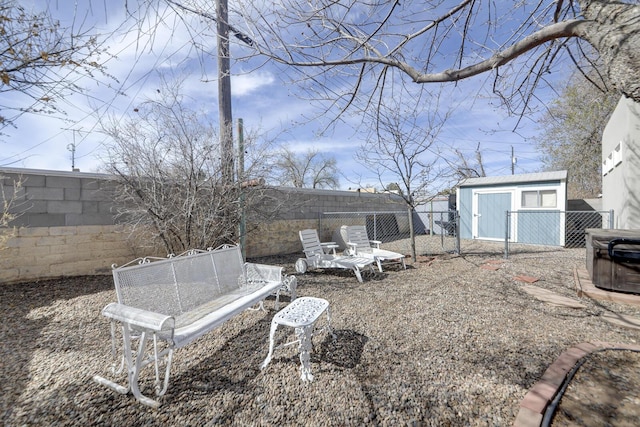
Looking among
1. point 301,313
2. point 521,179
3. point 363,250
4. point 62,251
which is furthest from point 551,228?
point 62,251

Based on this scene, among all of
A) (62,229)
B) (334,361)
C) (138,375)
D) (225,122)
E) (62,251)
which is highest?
(225,122)

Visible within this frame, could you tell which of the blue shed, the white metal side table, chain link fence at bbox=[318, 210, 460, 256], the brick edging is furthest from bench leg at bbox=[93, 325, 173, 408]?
the blue shed

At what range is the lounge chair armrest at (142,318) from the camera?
2.04 m

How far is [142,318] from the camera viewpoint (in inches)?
82.4

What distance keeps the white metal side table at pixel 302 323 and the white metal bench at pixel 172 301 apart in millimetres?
552

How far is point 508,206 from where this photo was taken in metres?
10.7

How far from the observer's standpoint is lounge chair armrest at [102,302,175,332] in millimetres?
2035

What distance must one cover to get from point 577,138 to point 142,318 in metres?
18.5

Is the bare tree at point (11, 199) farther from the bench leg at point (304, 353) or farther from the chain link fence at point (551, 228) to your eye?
the chain link fence at point (551, 228)

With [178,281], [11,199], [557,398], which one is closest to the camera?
[557,398]

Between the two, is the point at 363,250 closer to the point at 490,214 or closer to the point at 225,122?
the point at 225,122

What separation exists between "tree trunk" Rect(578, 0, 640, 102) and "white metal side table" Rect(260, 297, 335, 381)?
8.18 feet

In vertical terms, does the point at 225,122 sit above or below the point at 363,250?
above

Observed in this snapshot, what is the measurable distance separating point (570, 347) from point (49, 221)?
23.5ft
